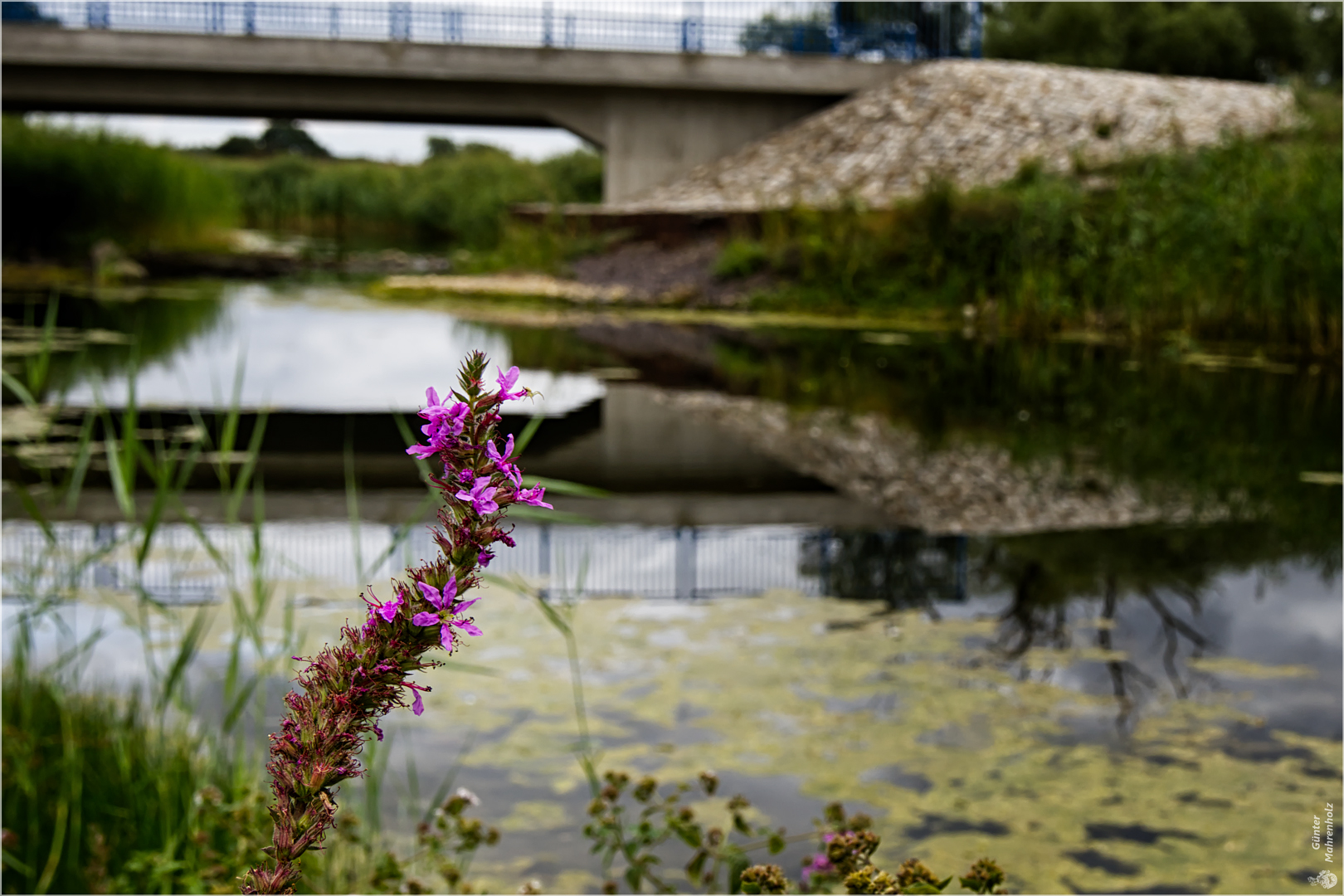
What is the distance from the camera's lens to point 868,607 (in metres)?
3.86

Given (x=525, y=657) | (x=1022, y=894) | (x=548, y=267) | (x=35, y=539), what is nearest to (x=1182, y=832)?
(x=1022, y=894)

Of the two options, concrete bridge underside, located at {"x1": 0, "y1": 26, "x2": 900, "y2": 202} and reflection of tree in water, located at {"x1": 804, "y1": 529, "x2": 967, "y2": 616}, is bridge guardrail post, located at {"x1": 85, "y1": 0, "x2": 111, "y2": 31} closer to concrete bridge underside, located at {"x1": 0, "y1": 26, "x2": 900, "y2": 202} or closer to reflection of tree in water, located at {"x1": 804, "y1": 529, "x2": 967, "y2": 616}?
concrete bridge underside, located at {"x1": 0, "y1": 26, "x2": 900, "y2": 202}

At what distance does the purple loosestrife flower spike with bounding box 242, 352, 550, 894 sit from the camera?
2.27 ft

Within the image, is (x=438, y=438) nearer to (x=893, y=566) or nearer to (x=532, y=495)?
(x=532, y=495)

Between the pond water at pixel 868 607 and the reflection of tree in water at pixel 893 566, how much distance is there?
0.06ft

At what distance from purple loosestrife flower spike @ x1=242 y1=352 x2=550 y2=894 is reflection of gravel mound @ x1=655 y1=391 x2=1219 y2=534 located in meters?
4.21

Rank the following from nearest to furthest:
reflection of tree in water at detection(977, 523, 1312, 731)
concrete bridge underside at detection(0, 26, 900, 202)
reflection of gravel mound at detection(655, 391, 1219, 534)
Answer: reflection of tree in water at detection(977, 523, 1312, 731)
reflection of gravel mound at detection(655, 391, 1219, 534)
concrete bridge underside at detection(0, 26, 900, 202)

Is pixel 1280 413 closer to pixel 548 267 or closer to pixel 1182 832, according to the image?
pixel 1182 832

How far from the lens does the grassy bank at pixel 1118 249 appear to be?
984 centimetres

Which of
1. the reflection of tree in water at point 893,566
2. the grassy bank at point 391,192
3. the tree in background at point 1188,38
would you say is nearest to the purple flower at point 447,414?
the reflection of tree in water at point 893,566

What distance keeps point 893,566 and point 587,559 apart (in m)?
1.07

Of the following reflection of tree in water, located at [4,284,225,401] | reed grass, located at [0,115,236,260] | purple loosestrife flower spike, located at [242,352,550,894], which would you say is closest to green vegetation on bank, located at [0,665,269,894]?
purple loosestrife flower spike, located at [242,352,550,894]

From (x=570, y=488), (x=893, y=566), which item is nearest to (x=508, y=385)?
(x=570, y=488)

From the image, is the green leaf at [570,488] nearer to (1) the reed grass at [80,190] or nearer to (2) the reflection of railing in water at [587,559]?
(2) the reflection of railing in water at [587,559]
